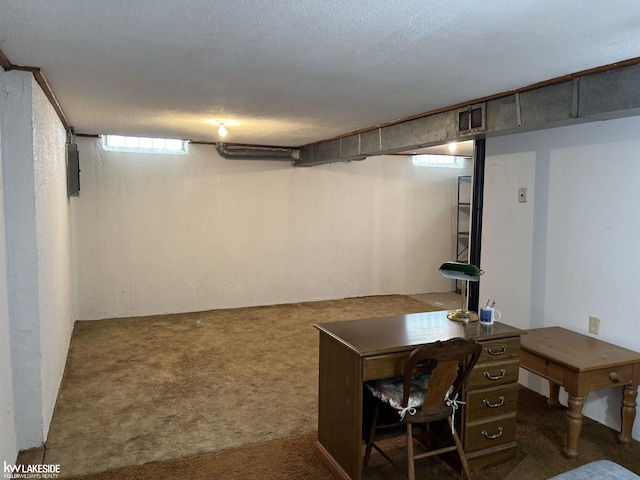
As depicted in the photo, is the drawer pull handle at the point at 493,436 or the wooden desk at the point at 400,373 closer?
the wooden desk at the point at 400,373

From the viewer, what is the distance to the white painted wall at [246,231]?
5738 millimetres

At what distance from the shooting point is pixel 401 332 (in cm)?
255

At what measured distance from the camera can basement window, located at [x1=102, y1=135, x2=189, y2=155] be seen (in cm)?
567

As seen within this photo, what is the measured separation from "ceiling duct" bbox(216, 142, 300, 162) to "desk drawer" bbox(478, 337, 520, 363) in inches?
171

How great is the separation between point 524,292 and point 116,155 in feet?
15.7

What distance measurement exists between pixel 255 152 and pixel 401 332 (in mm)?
4178

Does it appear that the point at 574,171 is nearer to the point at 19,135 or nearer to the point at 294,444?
the point at 294,444

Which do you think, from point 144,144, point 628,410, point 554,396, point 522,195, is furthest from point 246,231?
point 628,410

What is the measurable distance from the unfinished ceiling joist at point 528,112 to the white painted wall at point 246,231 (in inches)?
86.9

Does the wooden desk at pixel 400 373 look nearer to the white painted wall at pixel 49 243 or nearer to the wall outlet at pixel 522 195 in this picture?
the wall outlet at pixel 522 195

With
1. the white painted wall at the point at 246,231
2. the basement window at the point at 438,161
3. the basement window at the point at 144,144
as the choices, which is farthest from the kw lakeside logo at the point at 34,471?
the basement window at the point at 438,161

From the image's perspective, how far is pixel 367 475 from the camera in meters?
2.56

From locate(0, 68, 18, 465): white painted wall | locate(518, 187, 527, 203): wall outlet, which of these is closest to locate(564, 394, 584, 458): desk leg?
locate(518, 187, 527, 203): wall outlet

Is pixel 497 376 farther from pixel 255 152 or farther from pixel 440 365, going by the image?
pixel 255 152
